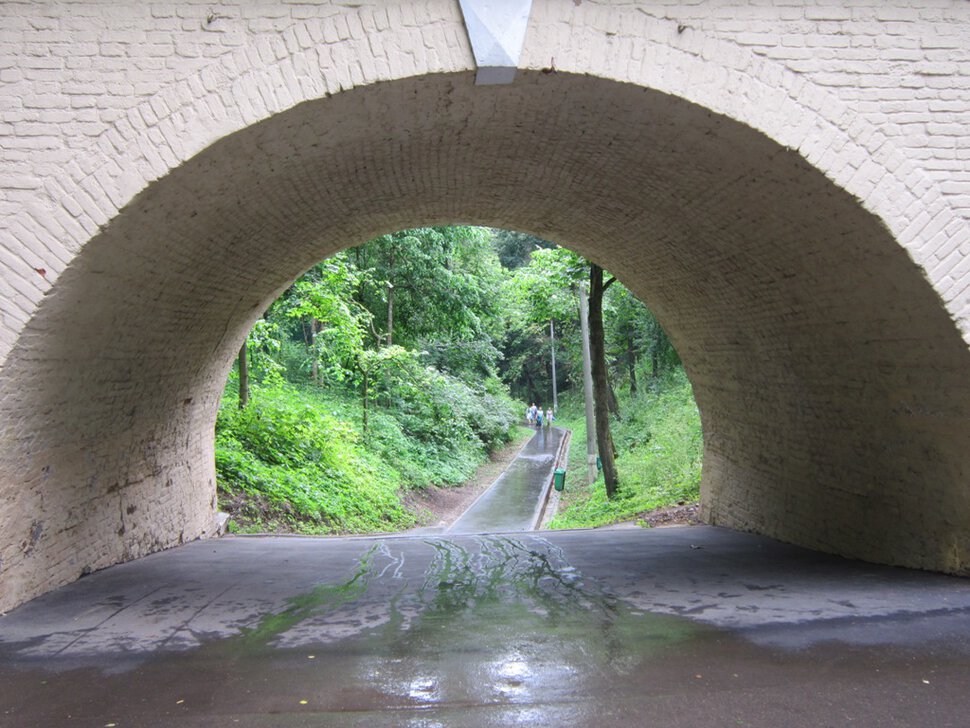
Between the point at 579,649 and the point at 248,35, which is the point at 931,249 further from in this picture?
the point at 248,35

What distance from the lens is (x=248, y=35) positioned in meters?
4.91

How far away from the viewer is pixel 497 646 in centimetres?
480

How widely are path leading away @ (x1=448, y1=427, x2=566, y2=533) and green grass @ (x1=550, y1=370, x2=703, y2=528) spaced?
2.35ft

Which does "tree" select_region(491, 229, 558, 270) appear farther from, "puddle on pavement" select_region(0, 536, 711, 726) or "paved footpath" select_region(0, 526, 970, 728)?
"puddle on pavement" select_region(0, 536, 711, 726)

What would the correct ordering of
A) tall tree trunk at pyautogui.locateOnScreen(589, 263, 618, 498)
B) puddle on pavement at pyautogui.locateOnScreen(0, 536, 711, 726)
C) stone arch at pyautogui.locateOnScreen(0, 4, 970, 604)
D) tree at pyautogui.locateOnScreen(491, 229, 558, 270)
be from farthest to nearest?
tree at pyautogui.locateOnScreen(491, 229, 558, 270)
tall tree trunk at pyautogui.locateOnScreen(589, 263, 618, 498)
stone arch at pyautogui.locateOnScreen(0, 4, 970, 604)
puddle on pavement at pyautogui.locateOnScreen(0, 536, 711, 726)

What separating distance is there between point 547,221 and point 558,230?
311 millimetres

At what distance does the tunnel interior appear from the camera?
5.24 m

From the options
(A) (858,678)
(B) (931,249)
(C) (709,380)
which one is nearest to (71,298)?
(A) (858,678)

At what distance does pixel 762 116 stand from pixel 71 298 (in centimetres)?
458

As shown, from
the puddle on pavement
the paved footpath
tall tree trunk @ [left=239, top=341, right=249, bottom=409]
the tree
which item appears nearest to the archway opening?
tall tree trunk @ [left=239, top=341, right=249, bottom=409]

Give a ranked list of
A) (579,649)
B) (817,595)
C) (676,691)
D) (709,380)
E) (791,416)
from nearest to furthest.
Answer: (676,691) < (579,649) < (817,595) < (791,416) < (709,380)

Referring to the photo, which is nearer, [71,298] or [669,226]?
[71,298]

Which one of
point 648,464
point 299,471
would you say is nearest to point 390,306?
point 299,471

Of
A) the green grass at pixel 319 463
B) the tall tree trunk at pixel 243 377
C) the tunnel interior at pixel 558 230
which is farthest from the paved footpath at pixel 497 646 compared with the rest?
the tall tree trunk at pixel 243 377
